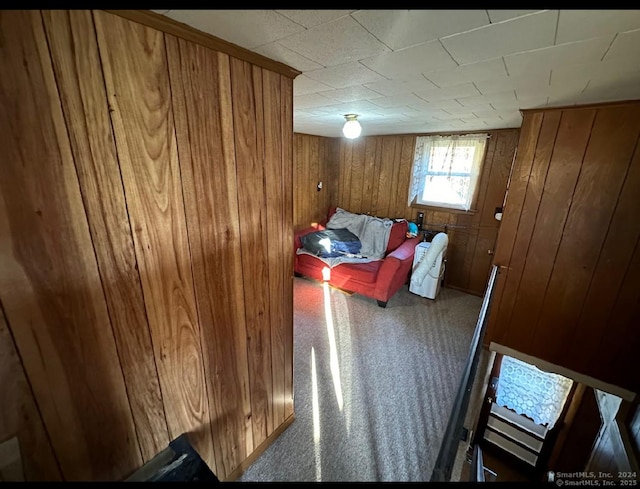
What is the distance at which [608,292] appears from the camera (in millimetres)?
1819

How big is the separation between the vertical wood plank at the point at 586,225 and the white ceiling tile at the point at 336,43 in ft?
5.94

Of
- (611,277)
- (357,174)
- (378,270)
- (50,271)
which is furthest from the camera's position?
(357,174)

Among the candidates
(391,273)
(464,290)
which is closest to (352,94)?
(391,273)

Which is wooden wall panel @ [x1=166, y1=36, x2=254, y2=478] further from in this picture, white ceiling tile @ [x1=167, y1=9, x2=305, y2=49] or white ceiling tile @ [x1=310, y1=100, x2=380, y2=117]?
white ceiling tile @ [x1=310, y1=100, x2=380, y2=117]

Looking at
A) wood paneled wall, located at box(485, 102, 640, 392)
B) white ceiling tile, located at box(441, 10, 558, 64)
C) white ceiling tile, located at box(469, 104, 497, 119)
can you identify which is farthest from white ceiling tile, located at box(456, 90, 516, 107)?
white ceiling tile, located at box(441, 10, 558, 64)

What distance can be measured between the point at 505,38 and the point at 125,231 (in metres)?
1.45

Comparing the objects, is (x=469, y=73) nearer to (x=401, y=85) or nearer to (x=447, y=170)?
(x=401, y=85)

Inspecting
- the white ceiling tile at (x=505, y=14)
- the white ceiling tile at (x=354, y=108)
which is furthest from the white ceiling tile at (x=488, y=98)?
the white ceiling tile at (x=505, y=14)

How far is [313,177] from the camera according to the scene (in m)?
4.30

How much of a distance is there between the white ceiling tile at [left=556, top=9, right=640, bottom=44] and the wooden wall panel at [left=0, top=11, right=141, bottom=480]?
142 cm

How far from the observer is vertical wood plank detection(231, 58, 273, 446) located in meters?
1.08

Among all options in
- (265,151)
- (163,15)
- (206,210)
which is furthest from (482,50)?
(206,210)

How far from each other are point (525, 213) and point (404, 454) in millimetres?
1982

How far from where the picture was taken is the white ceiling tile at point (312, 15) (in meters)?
0.74
